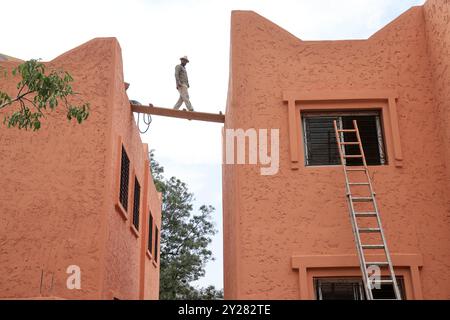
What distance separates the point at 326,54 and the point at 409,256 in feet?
11.2

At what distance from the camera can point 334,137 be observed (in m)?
8.98

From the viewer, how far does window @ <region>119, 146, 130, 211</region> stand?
35.4 feet

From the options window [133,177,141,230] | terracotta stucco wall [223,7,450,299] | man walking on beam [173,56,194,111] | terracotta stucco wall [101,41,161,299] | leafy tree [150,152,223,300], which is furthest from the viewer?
leafy tree [150,152,223,300]

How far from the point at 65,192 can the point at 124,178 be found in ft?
7.53

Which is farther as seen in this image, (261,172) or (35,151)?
(35,151)

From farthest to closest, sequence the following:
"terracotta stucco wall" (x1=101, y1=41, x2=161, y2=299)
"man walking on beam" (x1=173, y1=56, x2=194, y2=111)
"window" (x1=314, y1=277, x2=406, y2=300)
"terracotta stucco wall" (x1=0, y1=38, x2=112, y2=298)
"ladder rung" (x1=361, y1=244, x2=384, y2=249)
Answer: "man walking on beam" (x1=173, y1=56, x2=194, y2=111)
"terracotta stucco wall" (x1=101, y1=41, x2=161, y2=299)
"terracotta stucco wall" (x1=0, y1=38, x2=112, y2=298)
"window" (x1=314, y1=277, x2=406, y2=300)
"ladder rung" (x1=361, y1=244, x2=384, y2=249)

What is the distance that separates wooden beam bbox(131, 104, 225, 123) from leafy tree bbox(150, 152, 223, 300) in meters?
17.3

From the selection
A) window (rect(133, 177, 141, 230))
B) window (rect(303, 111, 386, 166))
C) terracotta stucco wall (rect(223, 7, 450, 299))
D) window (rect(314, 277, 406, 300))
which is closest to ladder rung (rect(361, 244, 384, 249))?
terracotta stucco wall (rect(223, 7, 450, 299))

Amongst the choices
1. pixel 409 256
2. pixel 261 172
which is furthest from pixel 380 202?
pixel 261 172

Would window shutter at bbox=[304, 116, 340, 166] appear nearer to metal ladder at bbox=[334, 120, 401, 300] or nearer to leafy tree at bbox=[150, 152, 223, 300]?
metal ladder at bbox=[334, 120, 401, 300]

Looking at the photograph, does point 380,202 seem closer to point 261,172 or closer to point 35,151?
point 261,172

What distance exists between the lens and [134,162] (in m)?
12.9

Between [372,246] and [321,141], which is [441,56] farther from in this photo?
[372,246]


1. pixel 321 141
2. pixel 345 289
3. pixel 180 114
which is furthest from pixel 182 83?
pixel 345 289
